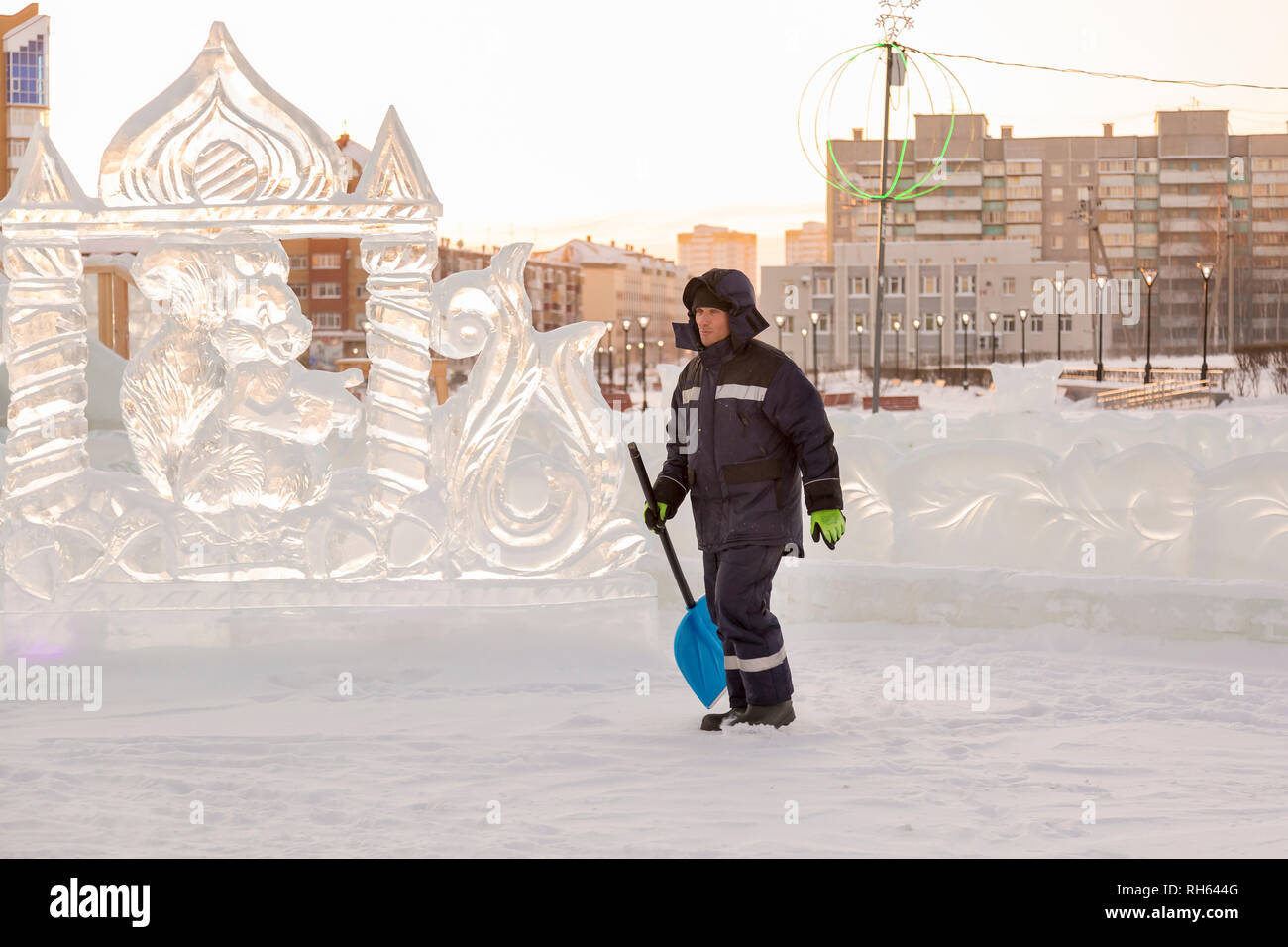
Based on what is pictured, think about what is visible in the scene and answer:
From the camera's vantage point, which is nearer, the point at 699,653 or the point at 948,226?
the point at 699,653

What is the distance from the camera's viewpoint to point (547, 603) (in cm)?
658

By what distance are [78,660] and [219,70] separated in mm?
2831

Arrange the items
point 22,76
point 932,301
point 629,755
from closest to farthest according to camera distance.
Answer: point 629,755, point 22,76, point 932,301

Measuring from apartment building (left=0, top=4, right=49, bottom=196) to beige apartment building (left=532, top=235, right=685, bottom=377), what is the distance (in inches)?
2765

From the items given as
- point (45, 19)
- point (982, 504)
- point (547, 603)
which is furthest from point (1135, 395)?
point (45, 19)

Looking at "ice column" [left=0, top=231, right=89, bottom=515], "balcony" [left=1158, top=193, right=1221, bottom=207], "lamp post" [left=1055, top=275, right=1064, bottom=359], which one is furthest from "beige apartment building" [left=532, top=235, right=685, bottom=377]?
"ice column" [left=0, top=231, right=89, bottom=515]

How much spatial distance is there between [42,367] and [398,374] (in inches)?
68.0

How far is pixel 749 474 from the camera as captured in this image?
5184 millimetres

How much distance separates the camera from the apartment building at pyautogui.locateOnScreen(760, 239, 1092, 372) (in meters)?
78.5

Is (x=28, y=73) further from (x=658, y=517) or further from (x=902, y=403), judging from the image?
(x=658, y=517)

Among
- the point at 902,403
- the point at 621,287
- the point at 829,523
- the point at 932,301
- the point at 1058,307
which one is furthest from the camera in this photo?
the point at 621,287

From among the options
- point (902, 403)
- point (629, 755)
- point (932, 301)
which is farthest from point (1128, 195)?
point (629, 755)

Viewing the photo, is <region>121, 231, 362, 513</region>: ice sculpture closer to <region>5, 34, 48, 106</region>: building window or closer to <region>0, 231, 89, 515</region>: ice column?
<region>0, 231, 89, 515</region>: ice column

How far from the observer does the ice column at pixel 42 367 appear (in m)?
6.80
